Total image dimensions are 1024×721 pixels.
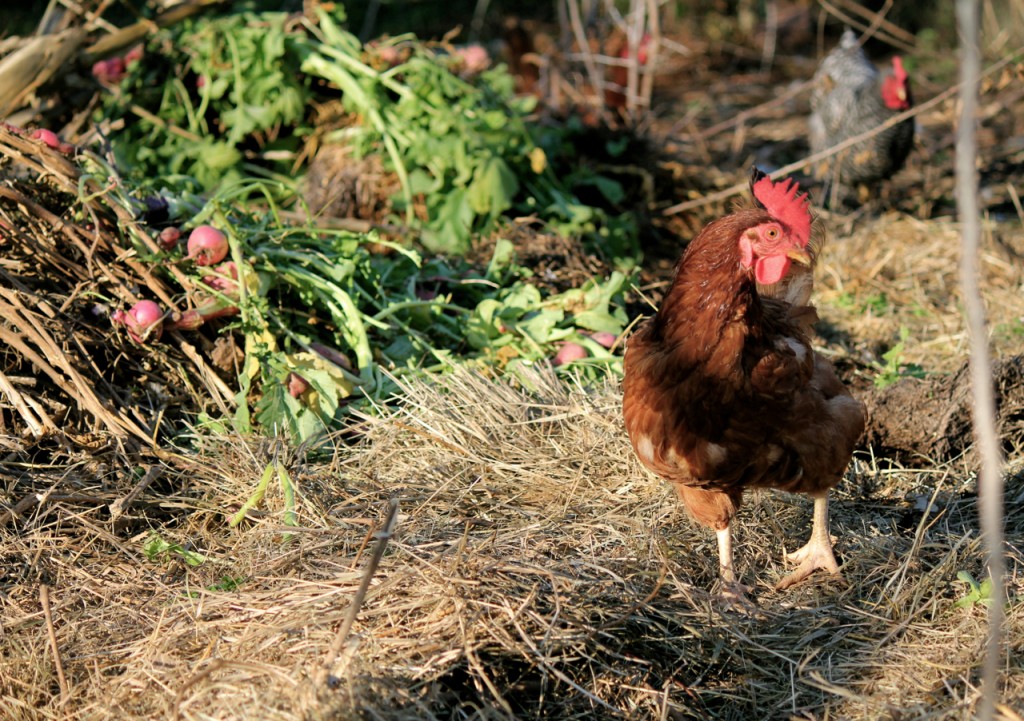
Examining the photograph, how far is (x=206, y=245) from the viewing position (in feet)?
11.0

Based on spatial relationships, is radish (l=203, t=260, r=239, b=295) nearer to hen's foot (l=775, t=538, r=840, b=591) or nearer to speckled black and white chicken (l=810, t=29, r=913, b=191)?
hen's foot (l=775, t=538, r=840, b=591)

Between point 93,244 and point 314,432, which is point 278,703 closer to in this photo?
point 314,432

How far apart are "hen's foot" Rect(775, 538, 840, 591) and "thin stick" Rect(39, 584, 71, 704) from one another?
192 centimetres

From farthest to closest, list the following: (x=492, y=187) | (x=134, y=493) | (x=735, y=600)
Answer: (x=492, y=187)
(x=134, y=493)
(x=735, y=600)

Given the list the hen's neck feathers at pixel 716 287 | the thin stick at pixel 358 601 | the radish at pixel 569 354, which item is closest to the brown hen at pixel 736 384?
the hen's neck feathers at pixel 716 287

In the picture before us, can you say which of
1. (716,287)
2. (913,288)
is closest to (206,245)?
(716,287)

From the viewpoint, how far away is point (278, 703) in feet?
6.57

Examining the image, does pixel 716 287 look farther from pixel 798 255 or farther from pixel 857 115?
pixel 857 115

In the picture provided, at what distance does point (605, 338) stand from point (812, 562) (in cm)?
136

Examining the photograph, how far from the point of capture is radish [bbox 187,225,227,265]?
11.0 feet

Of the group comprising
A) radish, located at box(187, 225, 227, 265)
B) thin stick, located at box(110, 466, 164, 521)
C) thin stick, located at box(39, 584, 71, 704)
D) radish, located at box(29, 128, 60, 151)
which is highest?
radish, located at box(29, 128, 60, 151)

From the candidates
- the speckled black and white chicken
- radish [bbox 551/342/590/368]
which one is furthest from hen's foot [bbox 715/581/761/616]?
the speckled black and white chicken

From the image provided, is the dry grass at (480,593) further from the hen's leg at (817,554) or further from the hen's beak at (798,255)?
the hen's beak at (798,255)

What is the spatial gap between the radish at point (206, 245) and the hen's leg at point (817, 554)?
7.20ft
